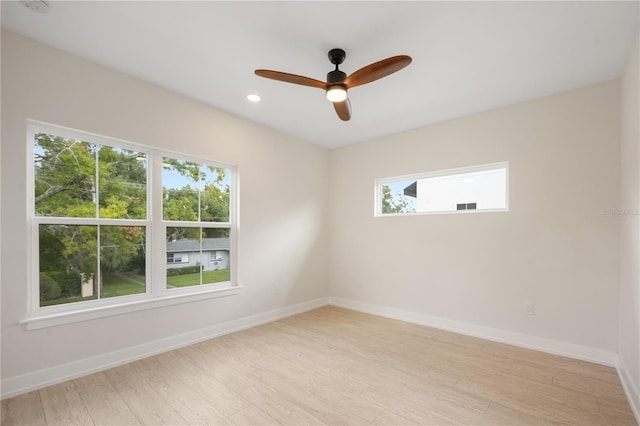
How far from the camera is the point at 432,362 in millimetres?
2814

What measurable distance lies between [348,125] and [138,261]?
3017 mm

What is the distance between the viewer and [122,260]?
2.83 metres

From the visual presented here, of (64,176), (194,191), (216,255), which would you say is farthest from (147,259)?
(64,176)

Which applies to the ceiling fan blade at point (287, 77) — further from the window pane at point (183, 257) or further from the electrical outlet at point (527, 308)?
the electrical outlet at point (527, 308)

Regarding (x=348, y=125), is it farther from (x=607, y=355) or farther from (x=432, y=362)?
(x=607, y=355)

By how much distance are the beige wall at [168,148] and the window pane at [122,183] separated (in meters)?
0.21

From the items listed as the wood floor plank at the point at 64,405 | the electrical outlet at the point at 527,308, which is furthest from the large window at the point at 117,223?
the electrical outlet at the point at 527,308

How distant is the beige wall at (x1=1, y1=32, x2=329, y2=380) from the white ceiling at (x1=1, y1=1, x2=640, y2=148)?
245 mm

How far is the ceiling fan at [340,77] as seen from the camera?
201 cm

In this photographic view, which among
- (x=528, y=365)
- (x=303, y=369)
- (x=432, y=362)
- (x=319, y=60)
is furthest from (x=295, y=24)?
(x=528, y=365)

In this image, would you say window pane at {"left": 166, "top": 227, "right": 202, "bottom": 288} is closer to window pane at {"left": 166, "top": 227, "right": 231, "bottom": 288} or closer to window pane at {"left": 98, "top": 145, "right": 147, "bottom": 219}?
window pane at {"left": 166, "top": 227, "right": 231, "bottom": 288}

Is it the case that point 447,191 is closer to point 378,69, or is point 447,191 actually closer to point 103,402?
point 378,69

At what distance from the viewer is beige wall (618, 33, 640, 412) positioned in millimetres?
2139

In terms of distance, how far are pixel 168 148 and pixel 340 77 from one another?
202cm
